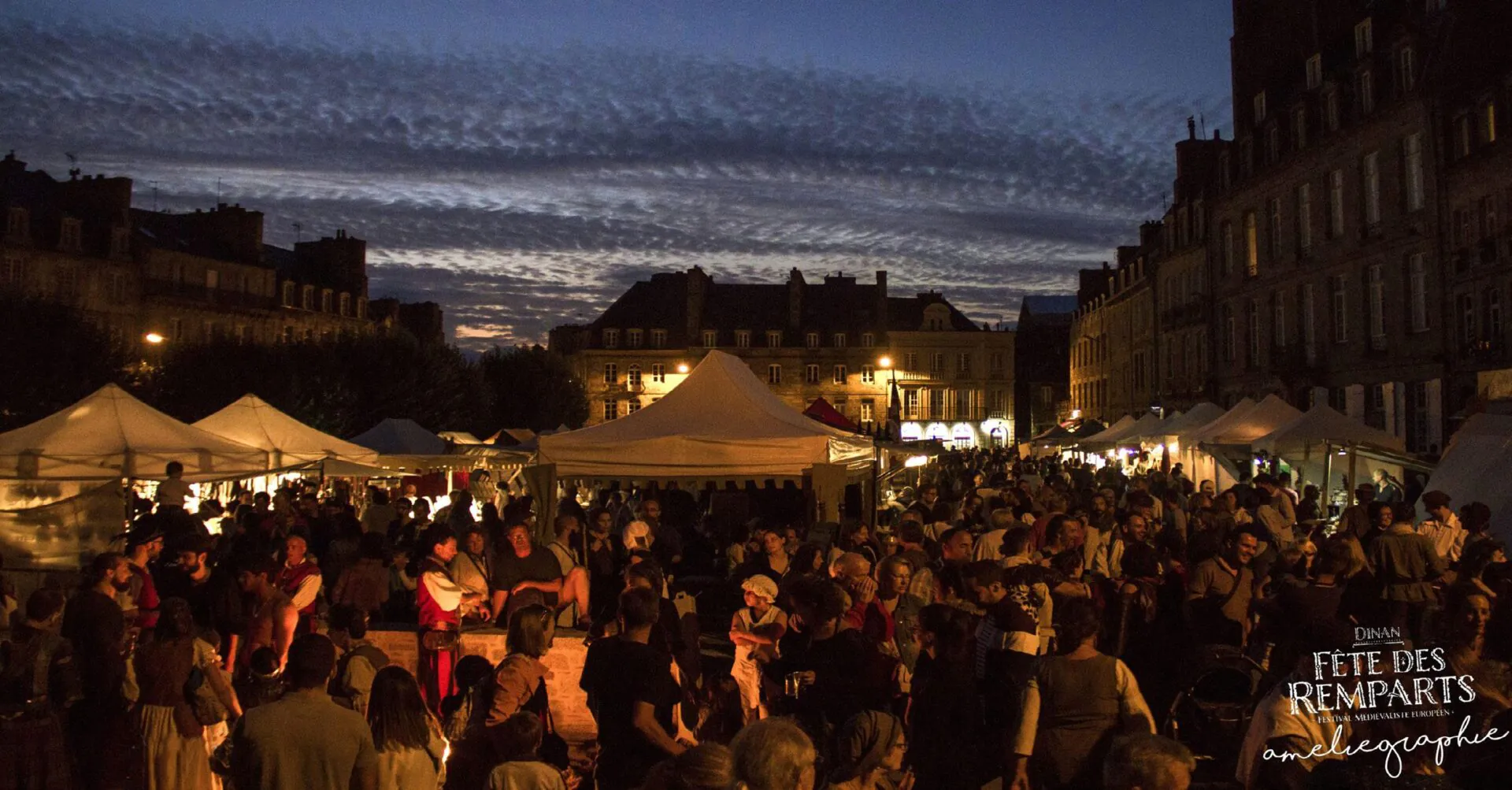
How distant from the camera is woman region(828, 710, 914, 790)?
4.58 metres

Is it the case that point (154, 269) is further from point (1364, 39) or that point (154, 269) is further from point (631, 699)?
point (631, 699)

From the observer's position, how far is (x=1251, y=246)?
3856 cm

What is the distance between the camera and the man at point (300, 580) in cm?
827

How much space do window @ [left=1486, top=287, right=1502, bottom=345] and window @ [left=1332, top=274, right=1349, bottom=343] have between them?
6.57m

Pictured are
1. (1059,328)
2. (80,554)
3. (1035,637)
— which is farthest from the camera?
(1059,328)

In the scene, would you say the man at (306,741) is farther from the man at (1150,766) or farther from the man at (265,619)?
the man at (265,619)

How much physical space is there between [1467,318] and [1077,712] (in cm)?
2581

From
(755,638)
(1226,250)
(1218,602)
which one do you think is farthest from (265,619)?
(1226,250)

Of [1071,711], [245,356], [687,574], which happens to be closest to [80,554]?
[687,574]

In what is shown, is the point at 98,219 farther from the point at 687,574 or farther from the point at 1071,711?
the point at 1071,711

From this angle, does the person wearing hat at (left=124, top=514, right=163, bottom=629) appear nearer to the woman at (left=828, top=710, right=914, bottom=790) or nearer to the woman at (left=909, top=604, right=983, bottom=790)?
the woman at (left=909, top=604, right=983, bottom=790)

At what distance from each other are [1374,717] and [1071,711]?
1125 millimetres

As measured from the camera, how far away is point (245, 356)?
141ft

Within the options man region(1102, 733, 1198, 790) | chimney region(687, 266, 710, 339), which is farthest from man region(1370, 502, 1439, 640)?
chimney region(687, 266, 710, 339)
